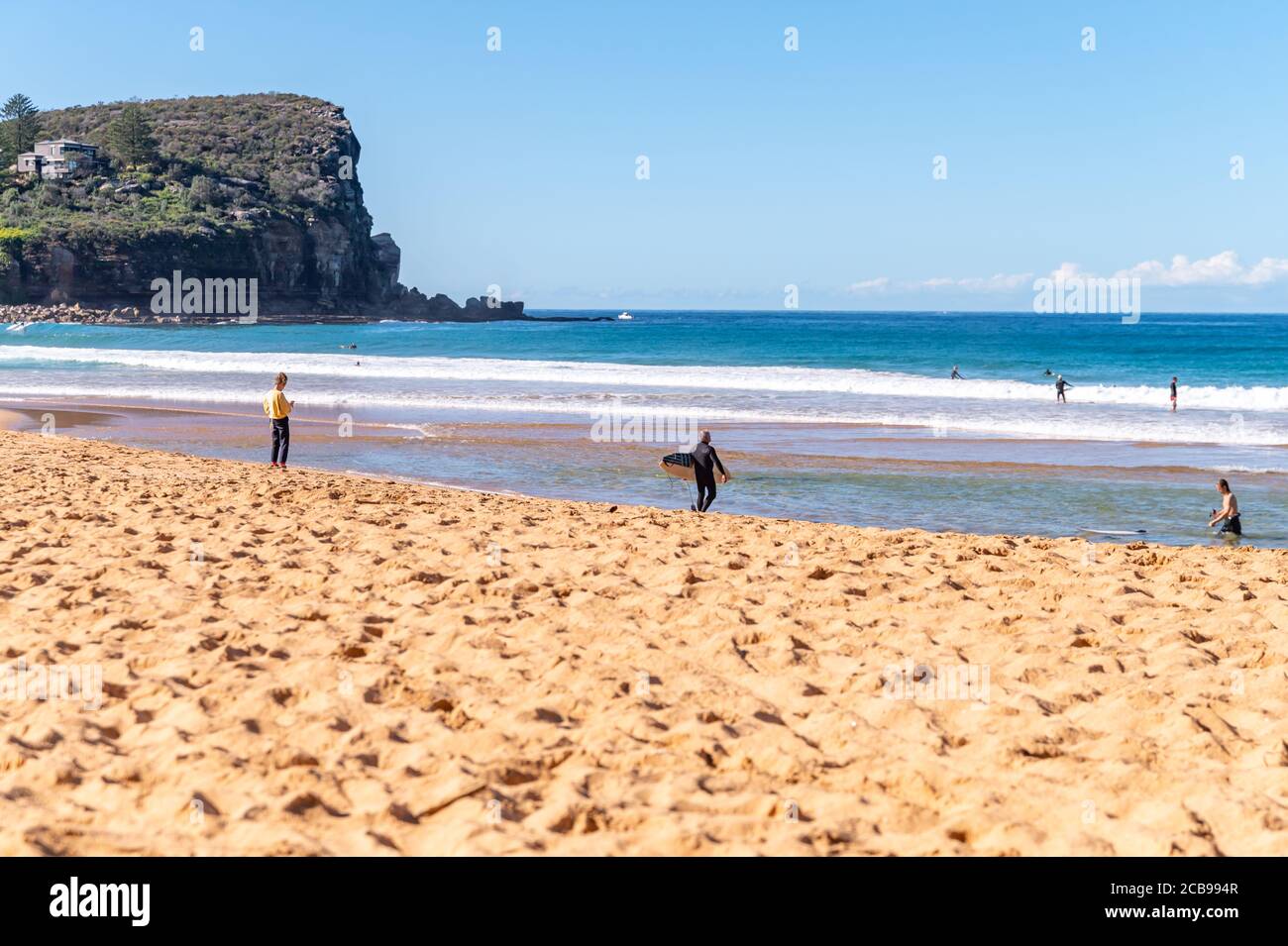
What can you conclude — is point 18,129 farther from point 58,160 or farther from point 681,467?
point 681,467

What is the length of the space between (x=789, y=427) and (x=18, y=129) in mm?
137068

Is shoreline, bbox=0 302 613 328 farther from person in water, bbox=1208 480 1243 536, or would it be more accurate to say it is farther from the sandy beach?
the sandy beach

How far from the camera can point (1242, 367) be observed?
194ft

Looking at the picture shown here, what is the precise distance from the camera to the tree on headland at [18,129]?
429 ft

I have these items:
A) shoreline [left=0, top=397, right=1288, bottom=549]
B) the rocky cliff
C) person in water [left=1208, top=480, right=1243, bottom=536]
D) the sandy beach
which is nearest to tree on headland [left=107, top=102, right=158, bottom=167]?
the rocky cliff

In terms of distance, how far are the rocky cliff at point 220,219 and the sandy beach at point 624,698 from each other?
108m

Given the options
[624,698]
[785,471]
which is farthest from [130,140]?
[624,698]

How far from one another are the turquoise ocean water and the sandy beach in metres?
5.96

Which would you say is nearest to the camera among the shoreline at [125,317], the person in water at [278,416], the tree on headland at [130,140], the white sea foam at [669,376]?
the person in water at [278,416]

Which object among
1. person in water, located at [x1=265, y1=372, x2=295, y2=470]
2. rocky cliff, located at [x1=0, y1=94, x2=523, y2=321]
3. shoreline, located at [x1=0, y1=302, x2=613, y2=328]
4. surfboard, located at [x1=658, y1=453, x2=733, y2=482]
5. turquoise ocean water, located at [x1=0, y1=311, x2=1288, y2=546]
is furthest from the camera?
rocky cliff, located at [x1=0, y1=94, x2=523, y2=321]

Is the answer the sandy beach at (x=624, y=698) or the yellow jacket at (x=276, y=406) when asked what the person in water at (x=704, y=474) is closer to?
the sandy beach at (x=624, y=698)

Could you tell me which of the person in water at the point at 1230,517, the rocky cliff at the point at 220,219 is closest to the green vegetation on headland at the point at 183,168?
the rocky cliff at the point at 220,219

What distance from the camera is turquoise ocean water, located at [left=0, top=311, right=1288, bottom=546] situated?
1605 centimetres
